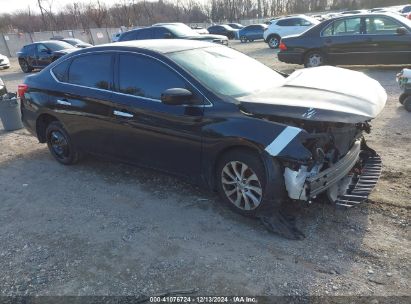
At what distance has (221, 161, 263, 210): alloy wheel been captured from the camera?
3.88 meters

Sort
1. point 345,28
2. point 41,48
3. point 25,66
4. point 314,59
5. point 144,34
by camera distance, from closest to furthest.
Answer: point 345,28 < point 314,59 < point 144,34 < point 41,48 < point 25,66

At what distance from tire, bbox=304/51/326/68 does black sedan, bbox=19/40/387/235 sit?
768 cm

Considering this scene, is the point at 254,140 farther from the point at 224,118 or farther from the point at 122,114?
the point at 122,114

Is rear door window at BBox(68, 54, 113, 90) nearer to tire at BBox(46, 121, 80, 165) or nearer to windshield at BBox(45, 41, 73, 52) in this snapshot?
tire at BBox(46, 121, 80, 165)

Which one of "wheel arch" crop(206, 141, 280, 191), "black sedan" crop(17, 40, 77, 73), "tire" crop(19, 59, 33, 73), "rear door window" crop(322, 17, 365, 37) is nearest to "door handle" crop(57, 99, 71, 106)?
"wheel arch" crop(206, 141, 280, 191)

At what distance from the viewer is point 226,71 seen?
4551 millimetres

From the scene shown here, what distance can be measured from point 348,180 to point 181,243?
1.96 meters

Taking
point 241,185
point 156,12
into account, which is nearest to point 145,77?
point 241,185

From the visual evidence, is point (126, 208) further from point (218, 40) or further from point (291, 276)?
point (218, 40)

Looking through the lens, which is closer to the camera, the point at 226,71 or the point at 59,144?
the point at 226,71

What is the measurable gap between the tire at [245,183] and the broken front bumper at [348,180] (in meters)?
0.22

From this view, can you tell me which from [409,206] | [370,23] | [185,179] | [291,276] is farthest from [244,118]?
[370,23]

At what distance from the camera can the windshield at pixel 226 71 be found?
425 cm

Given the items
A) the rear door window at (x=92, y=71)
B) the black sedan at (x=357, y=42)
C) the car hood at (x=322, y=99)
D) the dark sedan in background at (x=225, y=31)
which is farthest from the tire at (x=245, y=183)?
the dark sedan in background at (x=225, y=31)
